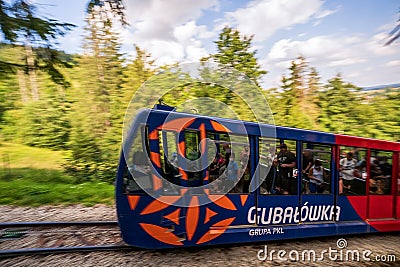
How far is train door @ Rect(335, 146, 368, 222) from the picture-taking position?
621 cm

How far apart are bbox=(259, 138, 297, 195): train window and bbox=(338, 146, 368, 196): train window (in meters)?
1.29

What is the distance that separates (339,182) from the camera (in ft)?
20.3

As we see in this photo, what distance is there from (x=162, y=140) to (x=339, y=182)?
4072 mm

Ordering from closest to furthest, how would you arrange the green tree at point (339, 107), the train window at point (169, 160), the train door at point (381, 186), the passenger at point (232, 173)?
the train window at point (169, 160)
the passenger at point (232, 173)
the train door at point (381, 186)
the green tree at point (339, 107)

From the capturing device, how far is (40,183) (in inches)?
449

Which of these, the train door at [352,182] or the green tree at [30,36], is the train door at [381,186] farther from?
the green tree at [30,36]

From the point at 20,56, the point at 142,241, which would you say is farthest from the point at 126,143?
the point at 20,56

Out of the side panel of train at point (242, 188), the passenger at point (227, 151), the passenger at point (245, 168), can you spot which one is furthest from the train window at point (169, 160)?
the passenger at point (245, 168)

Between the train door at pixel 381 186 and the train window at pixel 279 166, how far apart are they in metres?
2.23

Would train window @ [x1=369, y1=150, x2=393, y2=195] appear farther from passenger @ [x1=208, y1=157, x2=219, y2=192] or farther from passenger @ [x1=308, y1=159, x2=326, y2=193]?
passenger @ [x1=208, y1=157, x2=219, y2=192]

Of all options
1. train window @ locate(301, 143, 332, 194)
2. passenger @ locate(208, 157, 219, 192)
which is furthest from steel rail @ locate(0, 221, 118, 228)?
train window @ locate(301, 143, 332, 194)

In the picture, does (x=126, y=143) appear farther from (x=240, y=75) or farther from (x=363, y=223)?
(x=240, y=75)

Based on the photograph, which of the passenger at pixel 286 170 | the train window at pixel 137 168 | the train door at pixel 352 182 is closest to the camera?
the train window at pixel 137 168

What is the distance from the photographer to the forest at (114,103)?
41.3ft
